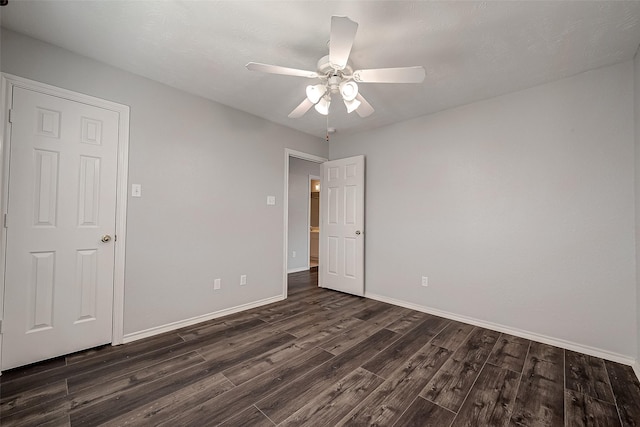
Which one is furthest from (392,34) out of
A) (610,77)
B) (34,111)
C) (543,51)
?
(34,111)

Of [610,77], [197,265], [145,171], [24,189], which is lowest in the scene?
[197,265]

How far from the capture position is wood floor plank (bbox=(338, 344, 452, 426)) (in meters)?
1.52

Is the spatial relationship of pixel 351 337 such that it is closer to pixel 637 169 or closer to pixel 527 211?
pixel 527 211

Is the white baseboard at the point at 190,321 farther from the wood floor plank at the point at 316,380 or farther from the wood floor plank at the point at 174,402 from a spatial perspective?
the wood floor plank at the point at 316,380

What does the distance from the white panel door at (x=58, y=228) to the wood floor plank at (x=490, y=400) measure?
2.86 meters

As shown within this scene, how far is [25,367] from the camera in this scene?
1.95m

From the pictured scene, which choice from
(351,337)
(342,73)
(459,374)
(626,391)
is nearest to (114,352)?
(351,337)

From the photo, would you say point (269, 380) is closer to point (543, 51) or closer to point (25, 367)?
point (25, 367)

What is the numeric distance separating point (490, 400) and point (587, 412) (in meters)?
0.54

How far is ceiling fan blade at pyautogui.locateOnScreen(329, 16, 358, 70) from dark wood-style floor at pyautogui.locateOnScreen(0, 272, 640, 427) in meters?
2.16

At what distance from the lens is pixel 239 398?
1.67 metres

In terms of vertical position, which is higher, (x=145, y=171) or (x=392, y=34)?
(x=392, y=34)

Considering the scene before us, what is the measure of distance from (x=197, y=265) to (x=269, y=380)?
60.3 inches

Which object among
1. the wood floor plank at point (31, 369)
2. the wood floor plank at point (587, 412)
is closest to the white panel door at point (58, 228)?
the wood floor plank at point (31, 369)
